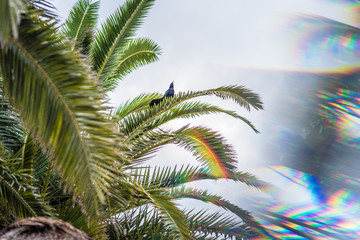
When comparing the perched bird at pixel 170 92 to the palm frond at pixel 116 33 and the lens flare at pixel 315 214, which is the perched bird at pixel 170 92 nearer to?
the palm frond at pixel 116 33

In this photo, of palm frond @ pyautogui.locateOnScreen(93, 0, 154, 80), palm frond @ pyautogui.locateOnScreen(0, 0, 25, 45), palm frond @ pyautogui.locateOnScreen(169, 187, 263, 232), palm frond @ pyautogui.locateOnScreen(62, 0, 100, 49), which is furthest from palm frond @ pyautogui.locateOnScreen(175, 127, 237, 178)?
palm frond @ pyautogui.locateOnScreen(0, 0, 25, 45)

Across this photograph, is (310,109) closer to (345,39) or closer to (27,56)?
(345,39)

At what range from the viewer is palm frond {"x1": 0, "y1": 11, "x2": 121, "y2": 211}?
3.03 m

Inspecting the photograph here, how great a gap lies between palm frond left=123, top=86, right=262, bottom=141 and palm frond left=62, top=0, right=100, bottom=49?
2715mm

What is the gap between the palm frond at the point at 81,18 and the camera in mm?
9305

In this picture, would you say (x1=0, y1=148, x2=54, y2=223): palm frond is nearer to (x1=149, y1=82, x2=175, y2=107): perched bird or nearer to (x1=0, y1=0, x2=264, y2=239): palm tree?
(x1=0, y1=0, x2=264, y2=239): palm tree

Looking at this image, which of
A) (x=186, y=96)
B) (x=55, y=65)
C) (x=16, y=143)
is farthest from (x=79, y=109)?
(x=186, y=96)

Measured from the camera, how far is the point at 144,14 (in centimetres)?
860

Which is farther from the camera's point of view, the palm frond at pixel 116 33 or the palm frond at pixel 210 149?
the palm frond at pixel 116 33

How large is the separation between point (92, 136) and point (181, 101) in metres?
4.27

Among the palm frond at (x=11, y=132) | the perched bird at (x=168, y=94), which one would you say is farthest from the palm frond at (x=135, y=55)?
the palm frond at (x=11, y=132)

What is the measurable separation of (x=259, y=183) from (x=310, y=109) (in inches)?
275

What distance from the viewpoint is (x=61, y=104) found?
3049 mm

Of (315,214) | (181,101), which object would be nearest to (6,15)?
(181,101)
